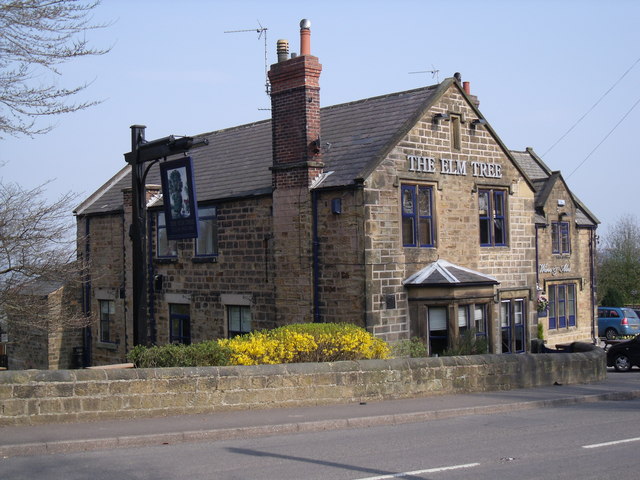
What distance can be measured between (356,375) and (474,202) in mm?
9625

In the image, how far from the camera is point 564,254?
35.6 m

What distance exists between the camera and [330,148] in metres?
21.2

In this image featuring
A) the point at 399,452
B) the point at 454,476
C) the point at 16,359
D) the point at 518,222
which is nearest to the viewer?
the point at 454,476

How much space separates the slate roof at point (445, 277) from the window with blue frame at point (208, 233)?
21.1 ft

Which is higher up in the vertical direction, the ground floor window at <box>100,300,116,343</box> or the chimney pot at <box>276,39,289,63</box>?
the chimney pot at <box>276,39,289,63</box>

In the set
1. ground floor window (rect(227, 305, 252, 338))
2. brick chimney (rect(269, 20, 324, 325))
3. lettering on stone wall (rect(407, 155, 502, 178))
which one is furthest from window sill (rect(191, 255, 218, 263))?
lettering on stone wall (rect(407, 155, 502, 178))

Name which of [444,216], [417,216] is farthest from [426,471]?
[444,216]

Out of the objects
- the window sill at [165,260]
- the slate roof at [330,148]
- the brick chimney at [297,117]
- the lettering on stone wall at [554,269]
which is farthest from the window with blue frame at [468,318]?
the lettering on stone wall at [554,269]

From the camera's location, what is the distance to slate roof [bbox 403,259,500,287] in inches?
782

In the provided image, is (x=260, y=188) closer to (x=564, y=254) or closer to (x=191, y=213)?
(x=191, y=213)

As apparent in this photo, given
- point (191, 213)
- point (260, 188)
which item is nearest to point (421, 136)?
point (260, 188)

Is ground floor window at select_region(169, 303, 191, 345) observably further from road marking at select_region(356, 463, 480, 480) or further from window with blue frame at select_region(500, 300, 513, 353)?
road marking at select_region(356, 463, 480, 480)

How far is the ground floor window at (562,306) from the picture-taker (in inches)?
1377

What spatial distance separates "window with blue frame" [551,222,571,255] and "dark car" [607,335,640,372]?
900cm
